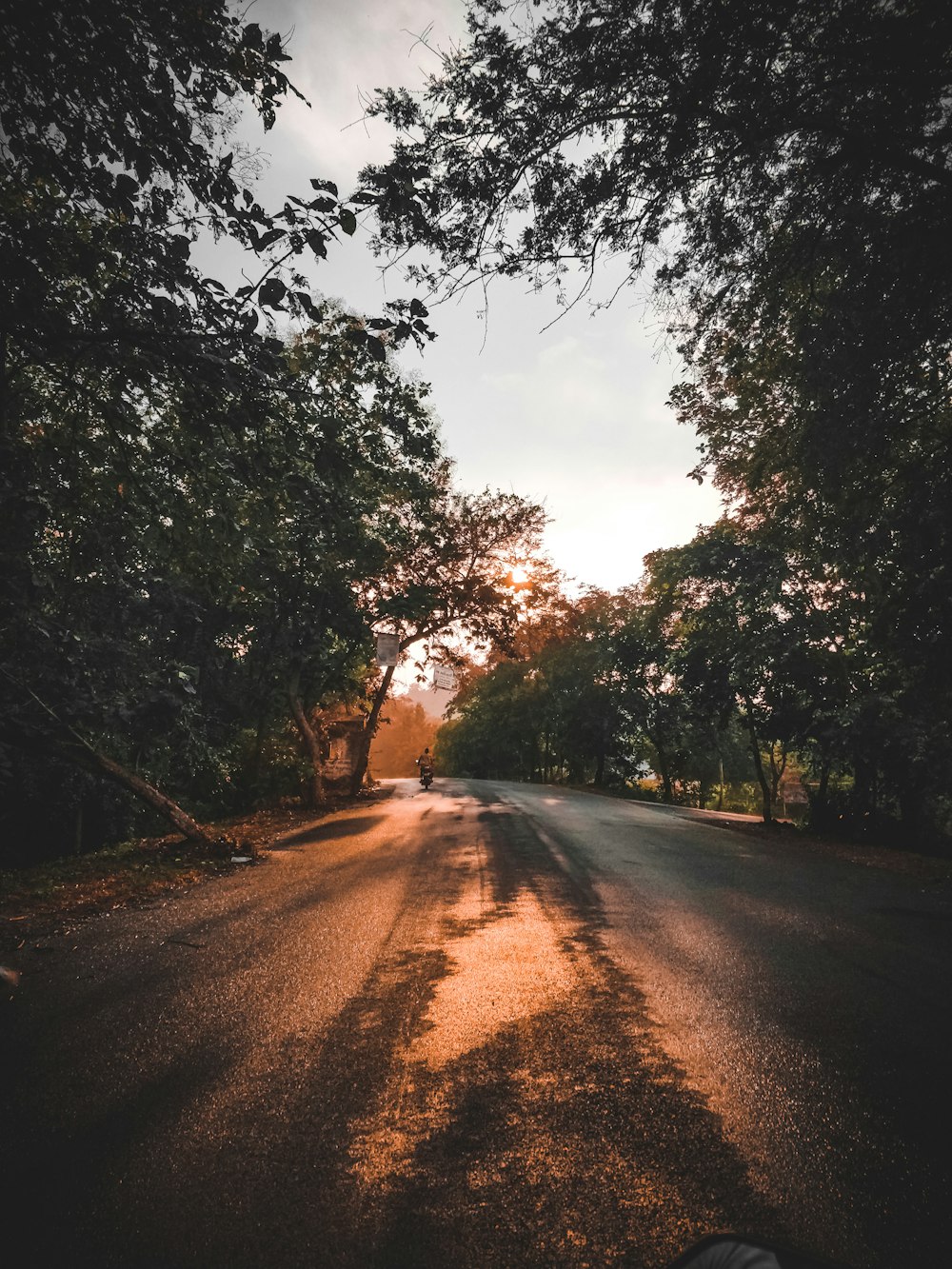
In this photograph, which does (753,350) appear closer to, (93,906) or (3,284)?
(3,284)

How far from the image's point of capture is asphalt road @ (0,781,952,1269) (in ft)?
6.21

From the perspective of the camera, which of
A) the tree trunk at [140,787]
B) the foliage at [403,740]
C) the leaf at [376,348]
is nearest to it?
the leaf at [376,348]

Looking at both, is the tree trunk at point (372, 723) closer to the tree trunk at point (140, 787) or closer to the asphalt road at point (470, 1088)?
the tree trunk at point (140, 787)

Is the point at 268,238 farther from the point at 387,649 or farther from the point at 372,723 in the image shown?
the point at 372,723

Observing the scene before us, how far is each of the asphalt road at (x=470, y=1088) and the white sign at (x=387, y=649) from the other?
10.7m

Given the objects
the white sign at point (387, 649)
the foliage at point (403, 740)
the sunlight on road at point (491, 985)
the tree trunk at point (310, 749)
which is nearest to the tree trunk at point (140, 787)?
the sunlight on road at point (491, 985)

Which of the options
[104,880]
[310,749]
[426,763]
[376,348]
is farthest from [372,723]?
[376,348]

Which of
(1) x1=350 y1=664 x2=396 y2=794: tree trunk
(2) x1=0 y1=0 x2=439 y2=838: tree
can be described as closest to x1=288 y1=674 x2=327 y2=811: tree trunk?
(1) x1=350 y1=664 x2=396 y2=794: tree trunk

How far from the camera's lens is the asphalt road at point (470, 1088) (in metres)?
1.89

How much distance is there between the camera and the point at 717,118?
4.43 meters

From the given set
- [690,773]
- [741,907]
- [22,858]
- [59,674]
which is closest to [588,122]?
[741,907]

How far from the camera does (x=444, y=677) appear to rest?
71.9 ft

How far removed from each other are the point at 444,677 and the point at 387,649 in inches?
233

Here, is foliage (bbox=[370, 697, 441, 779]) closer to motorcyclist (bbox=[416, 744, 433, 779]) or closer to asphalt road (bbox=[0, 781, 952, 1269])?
motorcyclist (bbox=[416, 744, 433, 779])
